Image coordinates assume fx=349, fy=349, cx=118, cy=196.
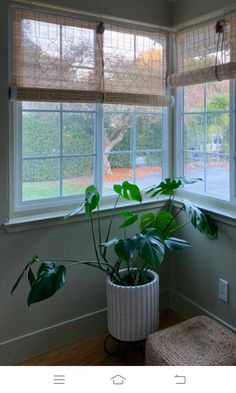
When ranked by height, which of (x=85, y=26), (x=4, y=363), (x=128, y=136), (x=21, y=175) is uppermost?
(x=85, y=26)

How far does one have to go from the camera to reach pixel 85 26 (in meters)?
2.14

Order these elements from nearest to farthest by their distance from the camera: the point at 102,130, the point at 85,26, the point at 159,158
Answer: the point at 85,26 < the point at 102,130 < the point at 159,158

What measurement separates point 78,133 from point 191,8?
1.12 metres

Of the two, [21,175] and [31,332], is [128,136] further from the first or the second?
[31,332]

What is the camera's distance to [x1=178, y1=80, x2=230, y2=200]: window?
2230mm

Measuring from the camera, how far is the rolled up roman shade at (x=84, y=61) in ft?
6.42

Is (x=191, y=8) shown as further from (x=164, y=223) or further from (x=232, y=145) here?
(x=164, y=223)

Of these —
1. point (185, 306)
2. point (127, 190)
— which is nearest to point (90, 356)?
point (185, 306)

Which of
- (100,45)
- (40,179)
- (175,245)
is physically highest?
(100,45)

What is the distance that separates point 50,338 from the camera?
2.17 m

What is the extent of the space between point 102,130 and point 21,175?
0.62 m

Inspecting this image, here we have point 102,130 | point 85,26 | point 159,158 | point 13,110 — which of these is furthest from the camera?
point 159,158
